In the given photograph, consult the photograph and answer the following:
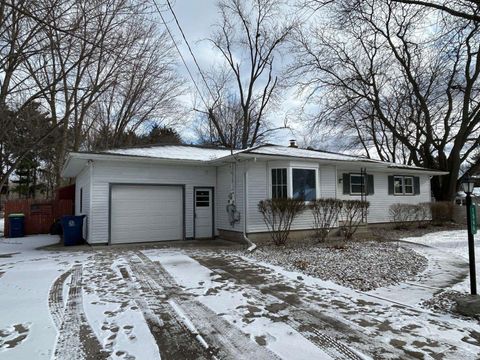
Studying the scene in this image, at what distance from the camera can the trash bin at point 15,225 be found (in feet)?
48.0

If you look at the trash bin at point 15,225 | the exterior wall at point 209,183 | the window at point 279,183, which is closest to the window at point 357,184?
the exterior wall at point 209,183

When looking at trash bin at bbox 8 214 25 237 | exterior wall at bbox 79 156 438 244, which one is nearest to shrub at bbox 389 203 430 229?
exterior wall at bbox 79 156 438 244

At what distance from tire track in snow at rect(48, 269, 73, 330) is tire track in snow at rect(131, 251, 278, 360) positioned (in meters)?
1.50

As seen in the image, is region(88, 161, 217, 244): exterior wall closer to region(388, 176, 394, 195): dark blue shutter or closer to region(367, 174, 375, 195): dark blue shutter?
region(367, 174, 375, 195): dark blue shutter

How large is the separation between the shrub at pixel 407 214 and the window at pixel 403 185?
966 mm

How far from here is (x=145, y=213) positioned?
1188cm

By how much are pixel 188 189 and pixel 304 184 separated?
166 inches

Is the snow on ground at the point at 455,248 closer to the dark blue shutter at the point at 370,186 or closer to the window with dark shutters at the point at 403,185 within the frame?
the dark blue shutter at the point at 370,186

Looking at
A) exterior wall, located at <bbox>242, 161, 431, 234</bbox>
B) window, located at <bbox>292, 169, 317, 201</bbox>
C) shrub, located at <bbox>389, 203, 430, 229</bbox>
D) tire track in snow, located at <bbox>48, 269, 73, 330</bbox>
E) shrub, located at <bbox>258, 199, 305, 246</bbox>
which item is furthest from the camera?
shrub, located at <bbox>389, 203, 430, 229</bbox>

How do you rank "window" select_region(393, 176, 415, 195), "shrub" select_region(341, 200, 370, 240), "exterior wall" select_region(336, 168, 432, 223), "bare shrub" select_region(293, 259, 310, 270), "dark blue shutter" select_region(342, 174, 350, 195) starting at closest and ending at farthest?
"bare shrub" select_region(293, 259, 310, 270) < "shrub" select_region(341, 200, 370, 240) < "dark blue shutter" select_region(342, 174, 350, 195) < "exterior wall" select_region(336, 168, 432, 223) < "window" select_region(393, 176, 415, 195)

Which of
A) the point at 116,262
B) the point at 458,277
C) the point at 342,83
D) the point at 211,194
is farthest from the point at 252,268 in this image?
the point at 342,83

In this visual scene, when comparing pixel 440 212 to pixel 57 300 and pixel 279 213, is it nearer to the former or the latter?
pixel 279 213

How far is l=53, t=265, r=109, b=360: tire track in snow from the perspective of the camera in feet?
11.0

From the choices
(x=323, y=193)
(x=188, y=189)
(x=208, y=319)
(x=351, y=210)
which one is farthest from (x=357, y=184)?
(x=208, y=319)
